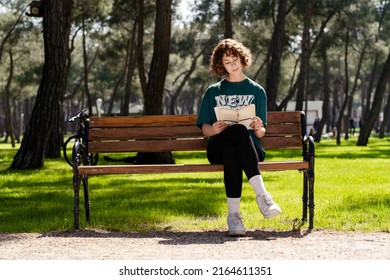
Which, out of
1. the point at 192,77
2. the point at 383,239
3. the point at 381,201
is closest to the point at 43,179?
the point at 381,201

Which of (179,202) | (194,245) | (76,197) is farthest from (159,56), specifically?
(194,245)

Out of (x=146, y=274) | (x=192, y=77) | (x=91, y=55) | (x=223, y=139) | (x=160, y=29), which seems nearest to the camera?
(x=146, y=274)

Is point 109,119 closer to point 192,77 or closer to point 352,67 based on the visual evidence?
point 192,77

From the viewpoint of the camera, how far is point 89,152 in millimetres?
7645

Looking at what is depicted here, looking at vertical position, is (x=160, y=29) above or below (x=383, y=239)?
above

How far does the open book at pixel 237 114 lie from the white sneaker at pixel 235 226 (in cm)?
85

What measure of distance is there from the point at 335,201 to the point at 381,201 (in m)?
0.54

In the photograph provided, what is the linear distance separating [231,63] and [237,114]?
473 millimetres

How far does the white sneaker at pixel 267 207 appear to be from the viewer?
248 inches

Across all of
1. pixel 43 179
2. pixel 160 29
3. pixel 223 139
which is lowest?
pixel 43 179

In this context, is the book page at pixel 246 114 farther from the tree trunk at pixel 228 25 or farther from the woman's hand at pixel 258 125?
the tree trunk at pixel 228 25

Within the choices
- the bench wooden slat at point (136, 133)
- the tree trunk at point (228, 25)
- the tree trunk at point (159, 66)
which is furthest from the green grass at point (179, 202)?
the tree trunk at point (228, 25)

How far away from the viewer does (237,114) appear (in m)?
6.69

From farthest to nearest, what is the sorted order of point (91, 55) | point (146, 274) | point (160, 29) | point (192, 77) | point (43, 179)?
point (91, 55) < point (192, 77) < point (160, 29) < point (43, 179) < point (146, 274)
